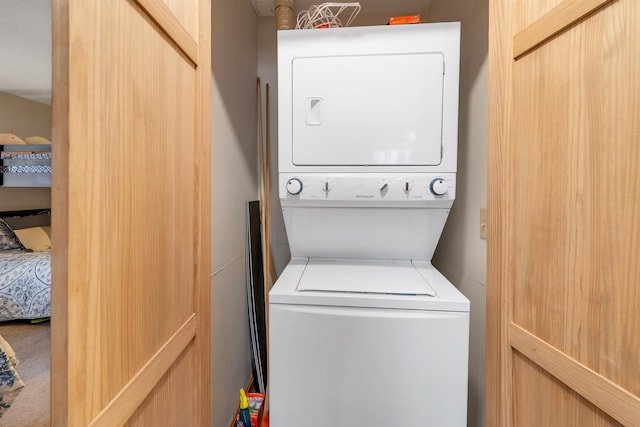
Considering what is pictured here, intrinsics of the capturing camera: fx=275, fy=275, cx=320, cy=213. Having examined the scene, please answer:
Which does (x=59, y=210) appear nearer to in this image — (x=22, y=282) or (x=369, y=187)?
(x=369, y=187)

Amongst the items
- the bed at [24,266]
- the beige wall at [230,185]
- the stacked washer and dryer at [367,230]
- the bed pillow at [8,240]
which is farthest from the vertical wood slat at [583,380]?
the bed pillow at [8,240]

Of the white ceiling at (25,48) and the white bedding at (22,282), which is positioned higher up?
the white ceiling at (25,48)

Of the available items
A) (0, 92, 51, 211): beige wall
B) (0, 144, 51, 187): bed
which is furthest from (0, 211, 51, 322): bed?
(0, 144, 51, 187): bed

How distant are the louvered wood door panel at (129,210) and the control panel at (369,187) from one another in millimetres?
600

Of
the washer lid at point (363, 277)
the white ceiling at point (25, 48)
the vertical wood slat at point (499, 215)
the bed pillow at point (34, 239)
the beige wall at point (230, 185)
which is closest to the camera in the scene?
the vertical wood slat at point (499, 215)

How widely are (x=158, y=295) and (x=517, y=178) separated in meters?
1.13

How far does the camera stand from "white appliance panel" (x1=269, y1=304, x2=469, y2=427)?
1.12 metres

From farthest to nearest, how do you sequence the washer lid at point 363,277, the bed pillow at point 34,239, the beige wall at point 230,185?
the bed pillow at point 34,239 → the beige wall at point 230,185 → the washer lid at point 363,277

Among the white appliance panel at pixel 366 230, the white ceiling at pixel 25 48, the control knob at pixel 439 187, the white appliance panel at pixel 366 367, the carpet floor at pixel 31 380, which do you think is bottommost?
the carpet floor at pixel 31 380

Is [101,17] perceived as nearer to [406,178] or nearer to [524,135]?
[524,135]

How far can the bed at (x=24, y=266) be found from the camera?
6.48ft

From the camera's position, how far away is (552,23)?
753 mm

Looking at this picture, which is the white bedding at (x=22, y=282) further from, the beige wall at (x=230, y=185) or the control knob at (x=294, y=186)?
the control knob at (x=294, y=186)

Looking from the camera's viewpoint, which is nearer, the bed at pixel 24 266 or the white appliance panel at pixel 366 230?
the white appliance panel at pixel 366 230
